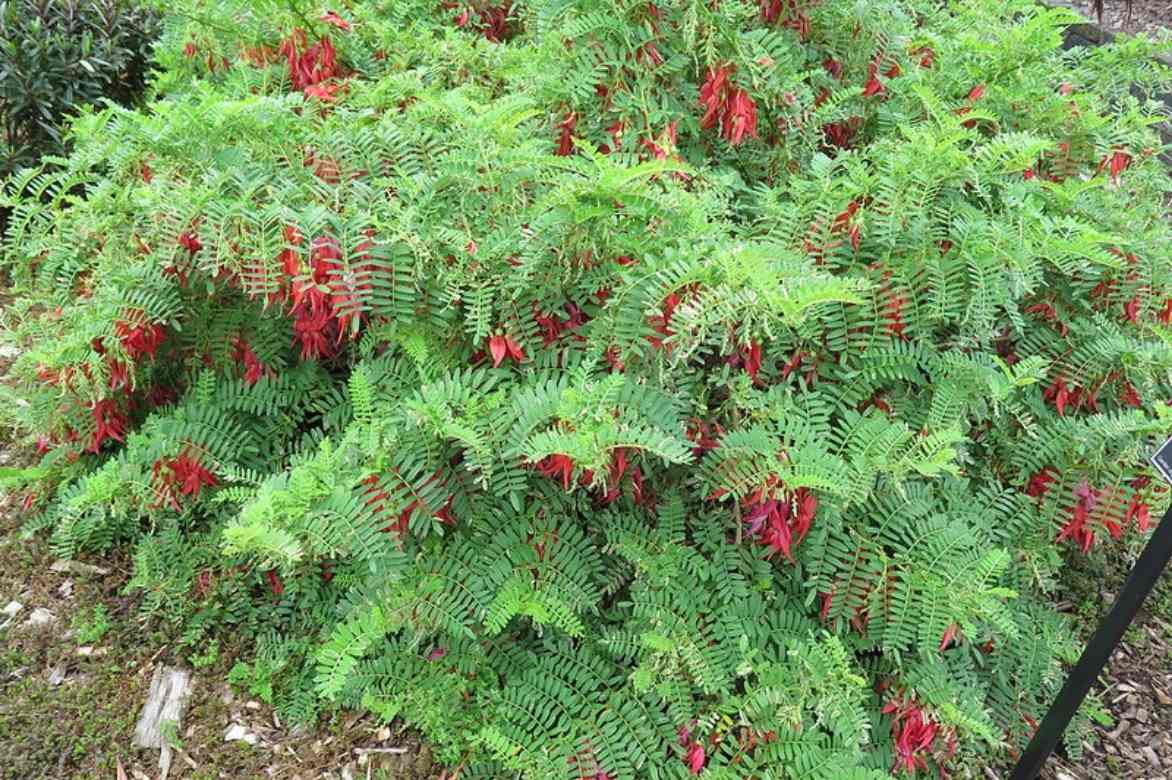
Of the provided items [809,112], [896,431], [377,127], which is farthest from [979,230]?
[377,127]

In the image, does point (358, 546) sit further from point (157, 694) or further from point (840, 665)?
point (840, 665)

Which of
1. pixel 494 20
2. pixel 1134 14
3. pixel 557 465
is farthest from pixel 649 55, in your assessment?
pixel 1134 14

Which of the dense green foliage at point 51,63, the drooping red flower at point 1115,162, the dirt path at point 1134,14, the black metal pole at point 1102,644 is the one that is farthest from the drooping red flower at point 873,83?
the dirt path at point 1134,14

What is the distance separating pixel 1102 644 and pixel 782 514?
68cm

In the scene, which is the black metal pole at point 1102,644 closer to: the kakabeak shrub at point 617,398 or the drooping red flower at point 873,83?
the kakabeak shrub at point 617,398

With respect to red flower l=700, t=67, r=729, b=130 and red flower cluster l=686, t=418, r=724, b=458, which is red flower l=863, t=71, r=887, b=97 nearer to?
red flower l=700, t=67, r=729, b=130

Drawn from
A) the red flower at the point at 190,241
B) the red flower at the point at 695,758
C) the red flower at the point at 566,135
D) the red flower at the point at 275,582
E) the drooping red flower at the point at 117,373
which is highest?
the red flower at the point at 566,135

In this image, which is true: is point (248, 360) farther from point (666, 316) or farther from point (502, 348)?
point (666, 316)

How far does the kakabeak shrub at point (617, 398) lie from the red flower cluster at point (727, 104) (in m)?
0.01

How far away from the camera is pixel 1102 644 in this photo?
1.84 meters

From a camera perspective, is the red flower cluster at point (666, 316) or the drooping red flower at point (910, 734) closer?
the red flower cluster at point (666, 316)

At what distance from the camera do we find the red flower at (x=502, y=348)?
207 centimetres

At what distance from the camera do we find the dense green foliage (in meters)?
3.74

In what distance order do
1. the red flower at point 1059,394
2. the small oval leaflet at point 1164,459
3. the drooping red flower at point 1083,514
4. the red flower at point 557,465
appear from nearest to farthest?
the small oval leaflet at point 1164,459 → the red flower at point 557,465 → the drooping red flower at point 1083,514 → the red flower at point 1059,394
